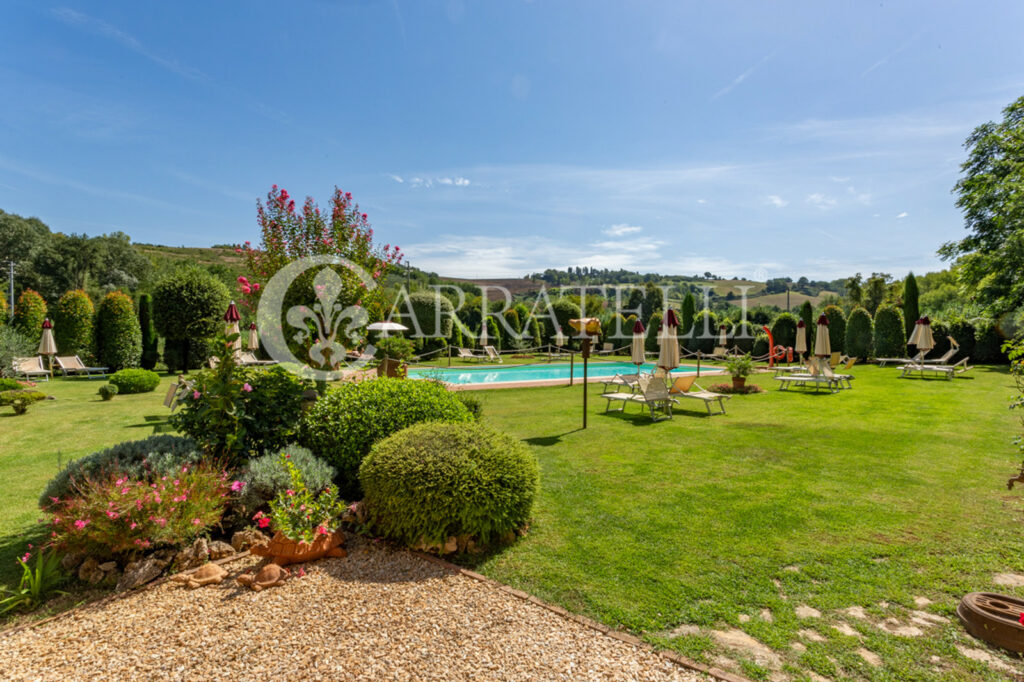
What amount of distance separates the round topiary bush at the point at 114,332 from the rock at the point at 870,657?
23.0 metres

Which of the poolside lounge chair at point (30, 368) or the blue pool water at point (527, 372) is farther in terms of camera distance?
the blue pool water at point (527, 372)

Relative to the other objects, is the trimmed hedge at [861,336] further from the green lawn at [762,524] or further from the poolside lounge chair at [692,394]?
the poolside lounge chair at [692,394]

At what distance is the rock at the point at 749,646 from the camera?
94.0 inches

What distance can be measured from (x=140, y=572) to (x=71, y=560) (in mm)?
738

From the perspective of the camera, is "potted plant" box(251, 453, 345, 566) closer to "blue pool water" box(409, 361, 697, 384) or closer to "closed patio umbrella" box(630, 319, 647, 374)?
"closed patio umbrella" box(630, 319, 647, 374)

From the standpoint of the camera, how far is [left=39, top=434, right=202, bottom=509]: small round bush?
148 inches

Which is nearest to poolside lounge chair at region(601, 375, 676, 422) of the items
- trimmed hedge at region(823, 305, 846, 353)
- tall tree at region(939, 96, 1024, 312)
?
tall tree at region(939, 96, 1024, 312)

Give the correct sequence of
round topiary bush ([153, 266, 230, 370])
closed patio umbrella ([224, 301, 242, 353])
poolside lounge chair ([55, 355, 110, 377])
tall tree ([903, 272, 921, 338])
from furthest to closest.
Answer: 1. tall tree ([903, 272, 921, 338])
2. round topiary bush ([153, 266, 230, 370])
3. poolside lounge chair ([55, 355, 110, 377])
4. closed patio umbrella ([224, 301, 242, 353])

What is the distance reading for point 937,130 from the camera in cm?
942

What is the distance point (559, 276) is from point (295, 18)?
8469 centimetres

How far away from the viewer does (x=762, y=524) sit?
4.12m

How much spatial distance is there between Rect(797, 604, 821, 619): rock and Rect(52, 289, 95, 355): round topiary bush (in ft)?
76.6

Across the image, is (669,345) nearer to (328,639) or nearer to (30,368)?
(328,639)

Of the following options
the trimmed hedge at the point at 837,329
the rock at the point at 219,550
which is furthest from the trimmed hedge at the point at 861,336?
the rock at the point at 219,550
